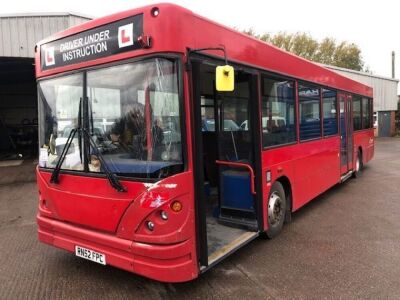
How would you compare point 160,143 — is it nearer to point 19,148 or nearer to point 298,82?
point 298,82

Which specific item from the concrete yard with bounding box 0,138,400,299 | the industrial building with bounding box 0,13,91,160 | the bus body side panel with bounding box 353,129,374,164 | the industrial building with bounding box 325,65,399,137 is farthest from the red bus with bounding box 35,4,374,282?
the industrial building with bounding box 325,65,399,137

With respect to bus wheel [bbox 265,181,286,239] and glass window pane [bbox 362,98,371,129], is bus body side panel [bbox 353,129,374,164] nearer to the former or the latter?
glass window pane [bbox 362,98,371,129]

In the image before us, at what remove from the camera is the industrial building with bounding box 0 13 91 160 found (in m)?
11.9

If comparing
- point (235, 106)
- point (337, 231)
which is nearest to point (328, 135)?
point (337, 231)

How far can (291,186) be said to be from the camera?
5598 millimetres

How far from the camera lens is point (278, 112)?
5195mm

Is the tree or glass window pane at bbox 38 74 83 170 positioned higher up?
the tree

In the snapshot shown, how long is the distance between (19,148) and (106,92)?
781 inches

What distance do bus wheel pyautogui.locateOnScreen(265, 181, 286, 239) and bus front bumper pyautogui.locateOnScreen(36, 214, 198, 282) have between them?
1871 millimetres

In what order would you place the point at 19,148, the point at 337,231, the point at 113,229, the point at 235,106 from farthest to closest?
the point at 19,148 < the point at 337,231 < the point at 235,106 < the point at 113,229

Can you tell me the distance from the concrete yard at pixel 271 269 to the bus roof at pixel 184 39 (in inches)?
89.6

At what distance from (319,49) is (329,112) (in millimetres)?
35072

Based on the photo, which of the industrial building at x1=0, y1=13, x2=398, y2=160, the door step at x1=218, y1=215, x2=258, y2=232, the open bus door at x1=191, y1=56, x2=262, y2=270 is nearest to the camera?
the open bus door at x1=191, y1=56, x2=262, y2=270

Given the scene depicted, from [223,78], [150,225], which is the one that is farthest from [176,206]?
[223,78]
